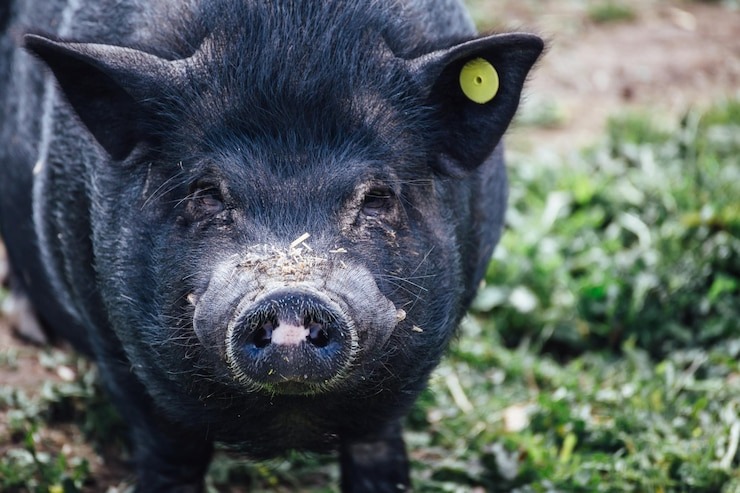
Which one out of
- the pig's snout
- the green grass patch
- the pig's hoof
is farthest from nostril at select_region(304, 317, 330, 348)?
the green grass patch

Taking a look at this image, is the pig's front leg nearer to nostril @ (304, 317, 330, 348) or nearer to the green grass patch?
nostril @ (304, 317, 330, 348)

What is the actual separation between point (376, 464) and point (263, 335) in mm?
1683

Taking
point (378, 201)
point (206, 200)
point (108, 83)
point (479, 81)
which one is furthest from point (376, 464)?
point (108, 83)

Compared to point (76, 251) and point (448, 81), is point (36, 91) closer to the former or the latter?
point (76, 251)

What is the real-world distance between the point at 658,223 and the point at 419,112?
312 cm

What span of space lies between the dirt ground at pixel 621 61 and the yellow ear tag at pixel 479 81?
150 inches

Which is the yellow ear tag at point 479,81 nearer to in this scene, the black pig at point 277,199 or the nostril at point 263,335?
the black pig at point 277,199

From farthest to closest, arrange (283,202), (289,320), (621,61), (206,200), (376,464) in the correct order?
(621,61) → (376,464) → (206,200) → (283,202) → (289,320)

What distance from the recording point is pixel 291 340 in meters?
3.25

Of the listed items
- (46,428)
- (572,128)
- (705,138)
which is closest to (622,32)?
(572,128)

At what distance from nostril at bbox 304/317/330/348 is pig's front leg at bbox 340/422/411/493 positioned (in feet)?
5.18

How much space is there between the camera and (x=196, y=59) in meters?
3.88

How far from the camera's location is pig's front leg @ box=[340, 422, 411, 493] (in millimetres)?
4824

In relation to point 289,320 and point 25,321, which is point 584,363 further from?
point 289,320
